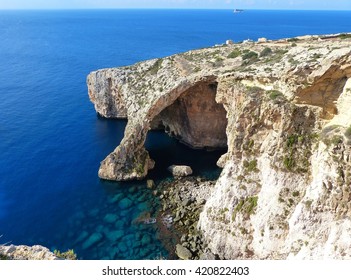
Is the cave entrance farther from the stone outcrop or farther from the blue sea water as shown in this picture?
the stone outcrop

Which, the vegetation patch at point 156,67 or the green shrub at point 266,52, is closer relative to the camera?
the green shrub at point 266,52

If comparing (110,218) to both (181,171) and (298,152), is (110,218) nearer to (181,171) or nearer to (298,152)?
(181,171)

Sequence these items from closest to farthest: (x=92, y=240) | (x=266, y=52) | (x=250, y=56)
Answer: (x=92, y=240)
(x=266, y=52)
(x=250, y=56)

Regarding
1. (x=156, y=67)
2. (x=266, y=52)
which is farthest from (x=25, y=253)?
(x=156, y=67)

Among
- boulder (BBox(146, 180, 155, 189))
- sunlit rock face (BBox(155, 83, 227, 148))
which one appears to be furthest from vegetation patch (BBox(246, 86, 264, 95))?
boulder (BBox(146, 180, 155, 189))

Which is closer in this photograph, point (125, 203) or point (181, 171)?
point (125, 203)

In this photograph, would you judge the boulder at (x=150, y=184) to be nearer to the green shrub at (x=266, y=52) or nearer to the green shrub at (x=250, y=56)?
the green shrub at (x=250, y=56)

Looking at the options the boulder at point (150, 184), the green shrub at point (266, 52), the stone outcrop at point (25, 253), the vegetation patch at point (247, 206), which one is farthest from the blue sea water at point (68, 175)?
the green shrub at point (266, 52)
